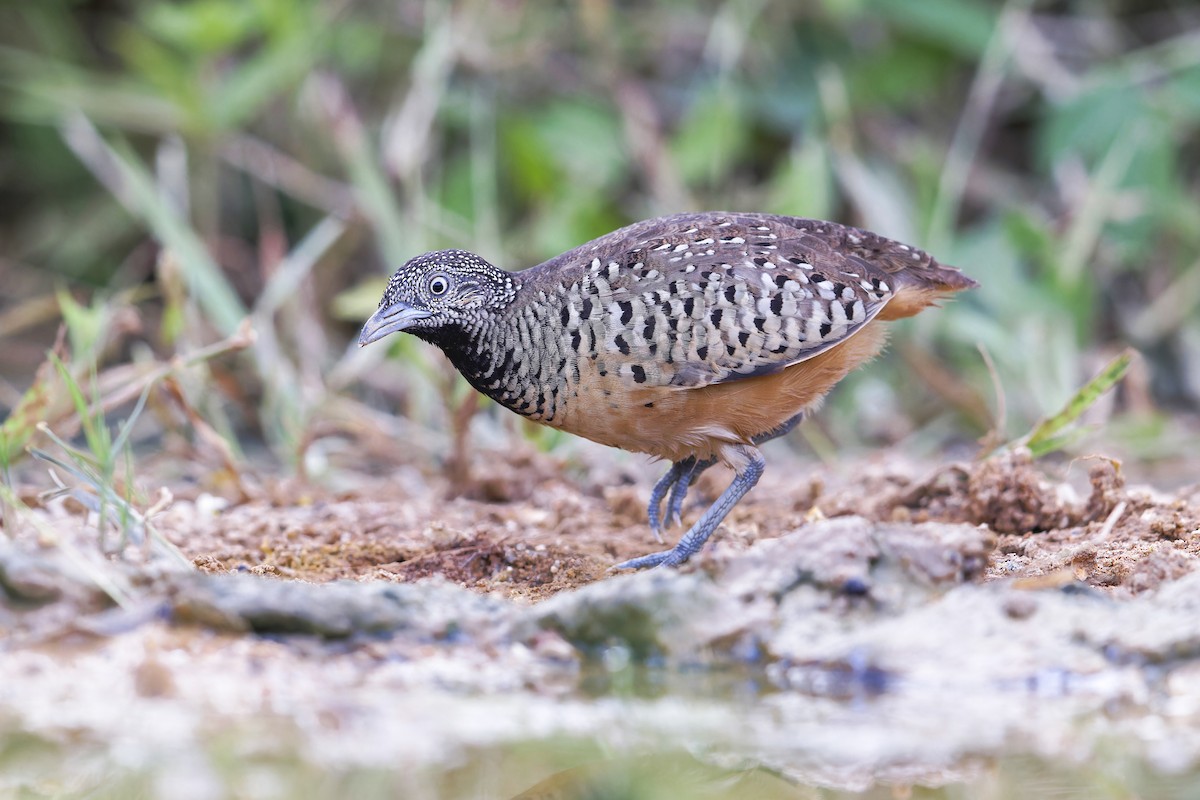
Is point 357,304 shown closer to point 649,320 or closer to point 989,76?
point 649,320

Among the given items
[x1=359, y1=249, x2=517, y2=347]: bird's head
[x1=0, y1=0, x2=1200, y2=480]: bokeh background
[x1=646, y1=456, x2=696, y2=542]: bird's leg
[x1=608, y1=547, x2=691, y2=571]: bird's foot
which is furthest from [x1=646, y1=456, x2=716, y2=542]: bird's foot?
[x1=0, y1=0, x2=1200, y2=480]: bokeh background

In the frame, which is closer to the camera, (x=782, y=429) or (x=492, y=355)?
(x=492, y=355)

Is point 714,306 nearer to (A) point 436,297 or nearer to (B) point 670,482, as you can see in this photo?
(B) point 670,482

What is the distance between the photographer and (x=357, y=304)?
6.63m

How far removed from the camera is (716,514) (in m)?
4.67

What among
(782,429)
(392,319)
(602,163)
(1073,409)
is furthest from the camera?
(602,163)

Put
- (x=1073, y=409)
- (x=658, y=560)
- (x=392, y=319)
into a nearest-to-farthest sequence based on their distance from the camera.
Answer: (x=658, y=560) → (x=392, y=319) → (x=1073, y=409)

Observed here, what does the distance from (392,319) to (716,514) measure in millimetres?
1254

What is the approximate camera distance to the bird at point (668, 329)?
4.62 metres

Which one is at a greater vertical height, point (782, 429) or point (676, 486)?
point (782, 429)

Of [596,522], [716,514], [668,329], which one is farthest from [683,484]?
[668,329]

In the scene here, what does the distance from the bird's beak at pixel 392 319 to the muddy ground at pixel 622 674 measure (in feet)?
2.64

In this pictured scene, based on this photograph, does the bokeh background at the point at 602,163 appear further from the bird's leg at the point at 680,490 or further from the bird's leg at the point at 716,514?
the bird's leg at the point at 716,514

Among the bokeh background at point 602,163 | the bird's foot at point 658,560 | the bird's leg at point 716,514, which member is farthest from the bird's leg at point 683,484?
the bokeh background at point 602,163
